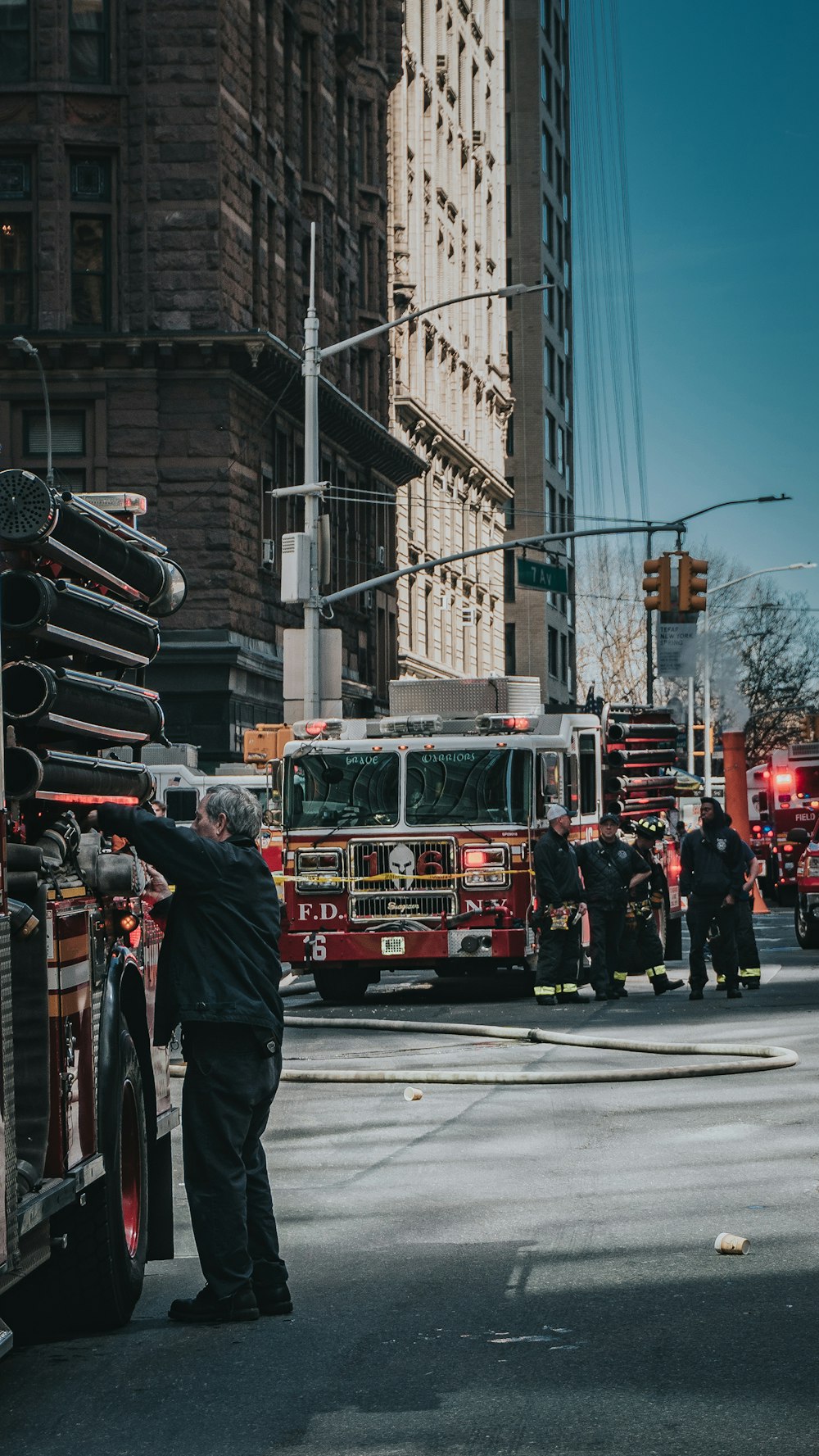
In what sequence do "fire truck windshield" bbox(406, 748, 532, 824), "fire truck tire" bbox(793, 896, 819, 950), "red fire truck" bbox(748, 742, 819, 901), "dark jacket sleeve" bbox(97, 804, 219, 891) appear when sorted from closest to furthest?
"dark jacket sleeve" bbox(97, 804, 219, 891), "fire truck windshield" bbox(406, 748, 532, 824), "fire truck tire" bbox(793, 896, 819, 950), "red fire truck" bbox(748, 742, 819, 901)

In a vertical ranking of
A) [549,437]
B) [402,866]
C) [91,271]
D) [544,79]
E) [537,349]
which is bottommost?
[402,866]

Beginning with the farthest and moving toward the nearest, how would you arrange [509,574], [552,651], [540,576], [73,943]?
[552,651] < [509,574] < [540,576] < [73,943]

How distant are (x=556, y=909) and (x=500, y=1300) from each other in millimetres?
13115

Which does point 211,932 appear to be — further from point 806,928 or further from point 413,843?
point 806,928

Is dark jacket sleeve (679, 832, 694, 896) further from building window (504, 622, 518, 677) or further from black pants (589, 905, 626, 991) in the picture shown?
building window (504, 622, 518, 677)

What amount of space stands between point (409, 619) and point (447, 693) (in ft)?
120

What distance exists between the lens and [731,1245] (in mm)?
8273

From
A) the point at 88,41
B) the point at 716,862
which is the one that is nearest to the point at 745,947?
the point at 716,862

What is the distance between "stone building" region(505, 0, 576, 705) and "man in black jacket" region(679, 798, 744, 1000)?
207ft

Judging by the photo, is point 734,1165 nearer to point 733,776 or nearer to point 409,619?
point 733,776

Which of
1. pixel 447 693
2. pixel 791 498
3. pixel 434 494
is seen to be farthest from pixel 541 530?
pixel 447 693

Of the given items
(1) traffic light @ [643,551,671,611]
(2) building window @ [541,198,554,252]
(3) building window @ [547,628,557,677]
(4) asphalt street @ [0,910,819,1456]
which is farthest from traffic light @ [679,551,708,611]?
(2) building window @ [541,198,554,252]

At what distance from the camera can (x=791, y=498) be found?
4103 cm

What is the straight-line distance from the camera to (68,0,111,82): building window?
38062 mm
